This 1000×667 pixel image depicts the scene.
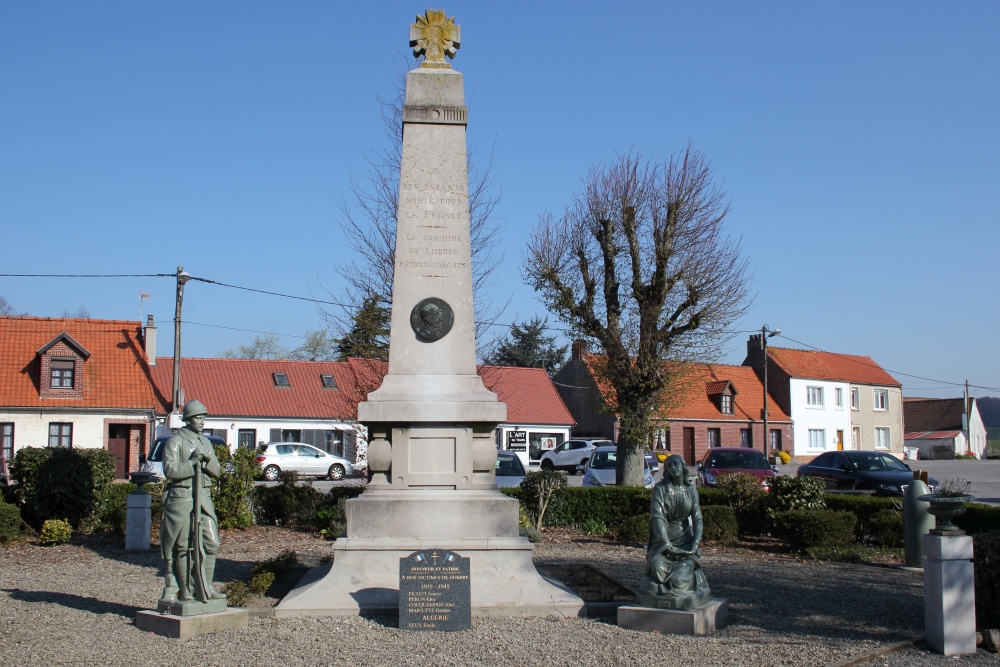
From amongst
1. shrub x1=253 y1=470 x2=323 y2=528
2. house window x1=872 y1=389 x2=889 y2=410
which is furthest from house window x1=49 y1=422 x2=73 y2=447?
house window x1=872 y1=389 x2=889 y2=410

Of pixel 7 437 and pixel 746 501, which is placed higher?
pixel 7 437

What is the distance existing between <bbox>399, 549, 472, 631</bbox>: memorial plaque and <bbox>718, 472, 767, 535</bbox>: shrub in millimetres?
9074

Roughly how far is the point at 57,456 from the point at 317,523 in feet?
14.5

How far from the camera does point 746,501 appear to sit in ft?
53.0

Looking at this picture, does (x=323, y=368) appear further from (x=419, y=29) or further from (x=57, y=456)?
(x=419, y=29)

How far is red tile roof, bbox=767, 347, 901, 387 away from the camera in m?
53.7

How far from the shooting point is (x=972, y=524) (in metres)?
14.0

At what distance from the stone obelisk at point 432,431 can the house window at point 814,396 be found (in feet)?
155

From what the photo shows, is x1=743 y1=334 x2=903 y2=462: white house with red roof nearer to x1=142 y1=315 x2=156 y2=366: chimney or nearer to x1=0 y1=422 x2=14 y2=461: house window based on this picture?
x1=142 y1=315 x2=156 y2=366: chimney

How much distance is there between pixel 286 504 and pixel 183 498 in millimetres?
9513

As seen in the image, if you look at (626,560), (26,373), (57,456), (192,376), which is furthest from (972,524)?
(192,376)

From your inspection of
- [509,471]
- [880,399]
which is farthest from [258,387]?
[880,399]

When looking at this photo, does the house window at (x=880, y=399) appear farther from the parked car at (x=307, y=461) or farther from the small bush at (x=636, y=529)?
the small bush at (x=636, y=529)

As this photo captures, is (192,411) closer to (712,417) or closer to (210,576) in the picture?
(210,576)
